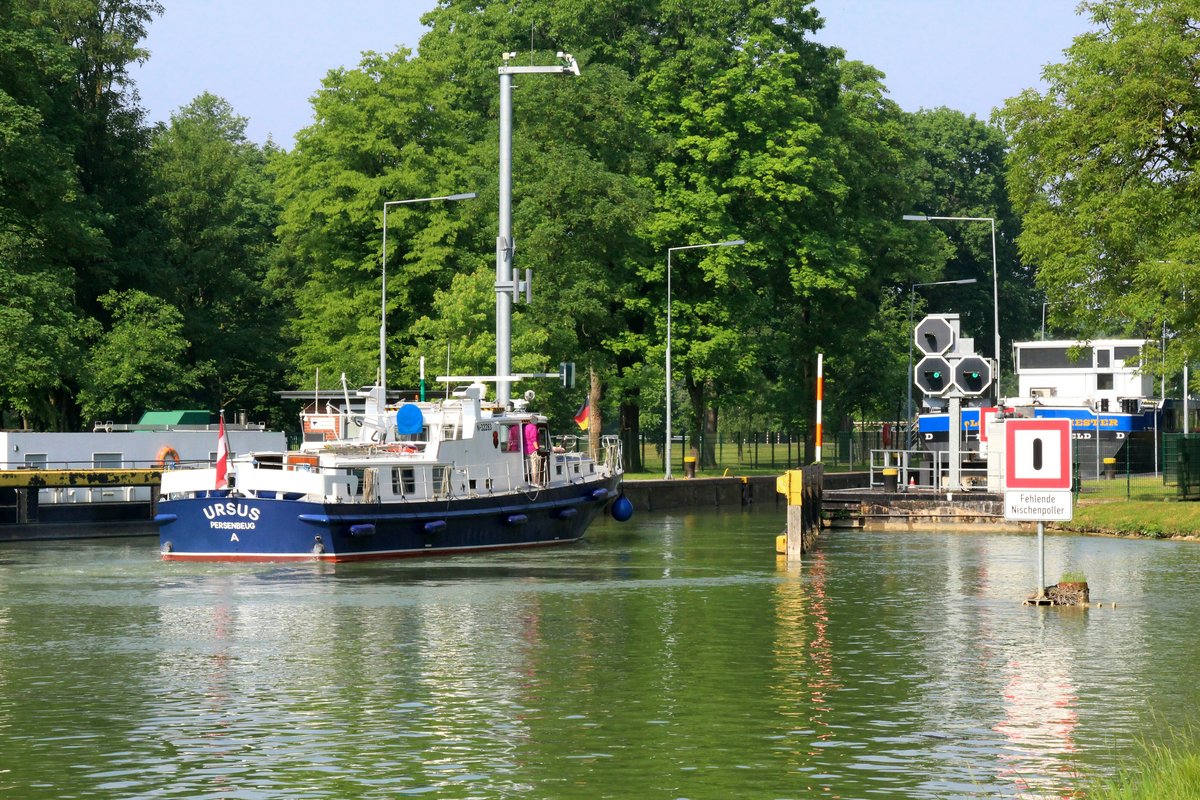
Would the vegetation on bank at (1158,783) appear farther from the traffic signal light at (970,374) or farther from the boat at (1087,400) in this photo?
the boat at (1087,400)

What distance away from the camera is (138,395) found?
68.1m

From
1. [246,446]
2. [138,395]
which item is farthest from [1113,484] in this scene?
[138,395]

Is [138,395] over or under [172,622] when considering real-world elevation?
over

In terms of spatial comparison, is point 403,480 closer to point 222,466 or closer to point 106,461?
point 222,466

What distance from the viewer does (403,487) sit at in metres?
43.5

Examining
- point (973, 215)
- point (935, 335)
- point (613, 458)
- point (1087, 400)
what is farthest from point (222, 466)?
point (973, 215)

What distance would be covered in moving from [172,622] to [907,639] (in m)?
11.6

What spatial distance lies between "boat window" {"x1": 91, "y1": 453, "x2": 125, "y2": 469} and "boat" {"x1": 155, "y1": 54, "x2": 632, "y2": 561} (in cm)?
754

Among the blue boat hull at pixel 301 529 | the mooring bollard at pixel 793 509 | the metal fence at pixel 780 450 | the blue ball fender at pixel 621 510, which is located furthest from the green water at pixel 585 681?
the metal fence at pixel 780 450

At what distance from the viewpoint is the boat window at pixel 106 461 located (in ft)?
181

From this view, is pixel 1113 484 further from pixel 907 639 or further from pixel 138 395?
pixel 907 639

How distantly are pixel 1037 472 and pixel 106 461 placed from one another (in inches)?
1392

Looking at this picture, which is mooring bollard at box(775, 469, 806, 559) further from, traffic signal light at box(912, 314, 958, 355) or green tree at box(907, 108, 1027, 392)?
green tree at box(907, 108, 1027, 392)

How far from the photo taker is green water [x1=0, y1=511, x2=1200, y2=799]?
16359 millimetres
